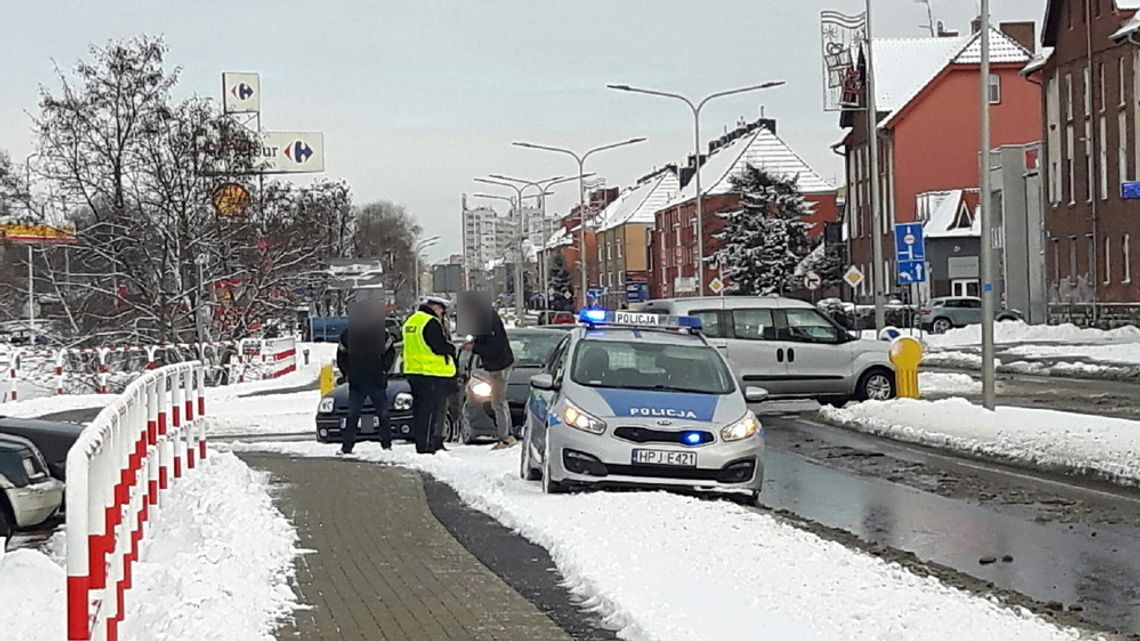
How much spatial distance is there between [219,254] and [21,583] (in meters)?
30.2

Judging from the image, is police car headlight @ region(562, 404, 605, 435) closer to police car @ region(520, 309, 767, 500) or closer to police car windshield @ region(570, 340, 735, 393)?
police car @ region(520, 309, 767, 500)

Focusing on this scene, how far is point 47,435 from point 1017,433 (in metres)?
10.6

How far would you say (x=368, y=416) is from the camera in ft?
60.2

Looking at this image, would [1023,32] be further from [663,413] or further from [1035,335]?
[663,413]

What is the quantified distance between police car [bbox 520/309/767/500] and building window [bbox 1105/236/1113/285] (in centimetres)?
3784

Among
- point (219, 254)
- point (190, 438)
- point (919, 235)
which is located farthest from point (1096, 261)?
point (190, 438)

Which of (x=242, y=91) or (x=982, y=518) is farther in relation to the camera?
(x=242, y=91)

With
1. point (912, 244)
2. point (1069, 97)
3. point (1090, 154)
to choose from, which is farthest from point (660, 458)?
point (1069, 97)

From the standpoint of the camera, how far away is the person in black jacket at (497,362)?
1697 centimetres

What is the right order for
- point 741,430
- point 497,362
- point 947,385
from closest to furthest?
point 741,430 → point 497,362 → point 947,385

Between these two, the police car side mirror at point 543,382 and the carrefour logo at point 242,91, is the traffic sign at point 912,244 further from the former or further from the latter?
the carrefour logo at point 242,91

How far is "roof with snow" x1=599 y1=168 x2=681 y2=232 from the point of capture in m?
130

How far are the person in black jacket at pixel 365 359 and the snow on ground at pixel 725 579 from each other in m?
4.08

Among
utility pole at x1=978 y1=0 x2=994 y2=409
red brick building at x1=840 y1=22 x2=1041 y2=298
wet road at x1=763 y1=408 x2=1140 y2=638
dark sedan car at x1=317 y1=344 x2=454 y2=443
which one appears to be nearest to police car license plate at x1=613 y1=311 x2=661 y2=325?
wet road at x1=763 y1=408 x2=1140 y2=638
